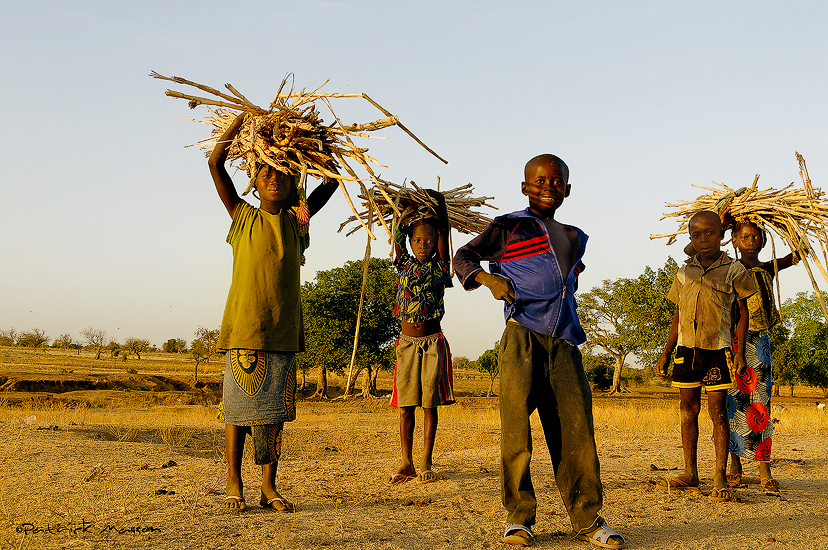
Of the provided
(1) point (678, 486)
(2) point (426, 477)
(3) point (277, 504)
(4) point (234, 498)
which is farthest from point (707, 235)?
(4) point (234, 498)

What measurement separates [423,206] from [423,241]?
38 cm

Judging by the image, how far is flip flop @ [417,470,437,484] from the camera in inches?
196

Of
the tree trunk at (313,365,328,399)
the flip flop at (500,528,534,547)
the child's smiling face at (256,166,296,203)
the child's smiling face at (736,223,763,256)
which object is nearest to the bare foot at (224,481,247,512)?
the flip flop at (500,528,534,547)

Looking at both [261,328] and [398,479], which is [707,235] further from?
[261,328]

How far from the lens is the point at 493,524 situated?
3682 mm

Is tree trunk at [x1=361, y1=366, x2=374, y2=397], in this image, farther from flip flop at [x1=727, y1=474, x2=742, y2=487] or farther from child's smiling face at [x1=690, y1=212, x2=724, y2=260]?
child's smiling face at [x1=690, y1=212, x2=724, y2=260]

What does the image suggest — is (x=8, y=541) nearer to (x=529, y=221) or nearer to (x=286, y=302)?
(x=286, y=302)

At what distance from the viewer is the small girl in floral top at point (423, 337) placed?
17.1 ft

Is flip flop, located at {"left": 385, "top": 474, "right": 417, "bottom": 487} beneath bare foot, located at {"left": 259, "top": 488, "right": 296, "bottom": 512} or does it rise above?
beneath

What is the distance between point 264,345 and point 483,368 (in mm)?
36145

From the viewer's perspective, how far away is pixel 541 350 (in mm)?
3467

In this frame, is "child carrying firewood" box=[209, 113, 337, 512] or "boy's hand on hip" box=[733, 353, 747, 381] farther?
"boy's hand on hip" box=[733, 353, 747, 381]

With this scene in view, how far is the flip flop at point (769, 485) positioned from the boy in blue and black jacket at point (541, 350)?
2231mm

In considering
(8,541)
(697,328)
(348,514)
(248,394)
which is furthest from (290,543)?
(697,328)
